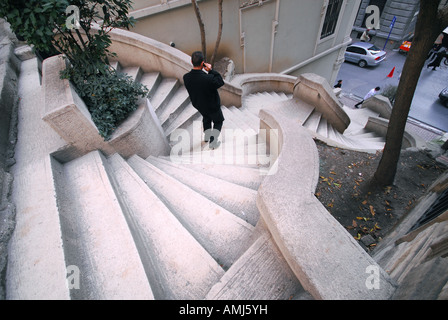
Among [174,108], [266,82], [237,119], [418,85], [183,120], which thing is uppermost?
[174,108]

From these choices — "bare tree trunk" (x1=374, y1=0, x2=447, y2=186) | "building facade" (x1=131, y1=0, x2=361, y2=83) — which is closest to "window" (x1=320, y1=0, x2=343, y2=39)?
"building facade" (x1=131, y1=0, x2=361, y2=83)

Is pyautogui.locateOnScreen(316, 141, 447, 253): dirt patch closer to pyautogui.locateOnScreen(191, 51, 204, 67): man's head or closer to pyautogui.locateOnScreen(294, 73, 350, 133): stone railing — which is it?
pyautogui.locateOnScreen(294, 73, 350, 133): stone railing

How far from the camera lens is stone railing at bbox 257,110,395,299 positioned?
5.15 feet

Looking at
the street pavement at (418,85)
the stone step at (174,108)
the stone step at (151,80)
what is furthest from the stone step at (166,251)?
the street pavement at (418,85)

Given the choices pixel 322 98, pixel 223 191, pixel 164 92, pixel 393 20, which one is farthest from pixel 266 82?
pixel 393 20

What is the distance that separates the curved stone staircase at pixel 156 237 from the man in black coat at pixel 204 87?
1068 mm

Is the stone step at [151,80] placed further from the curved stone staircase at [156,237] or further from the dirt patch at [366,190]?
the dirt patch at [366,190]

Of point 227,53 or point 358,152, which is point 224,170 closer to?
point 358,152

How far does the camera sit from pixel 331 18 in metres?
12.0

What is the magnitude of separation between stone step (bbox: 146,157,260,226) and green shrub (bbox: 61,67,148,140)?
102 centimetres

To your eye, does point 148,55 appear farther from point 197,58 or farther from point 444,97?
point 444,97
